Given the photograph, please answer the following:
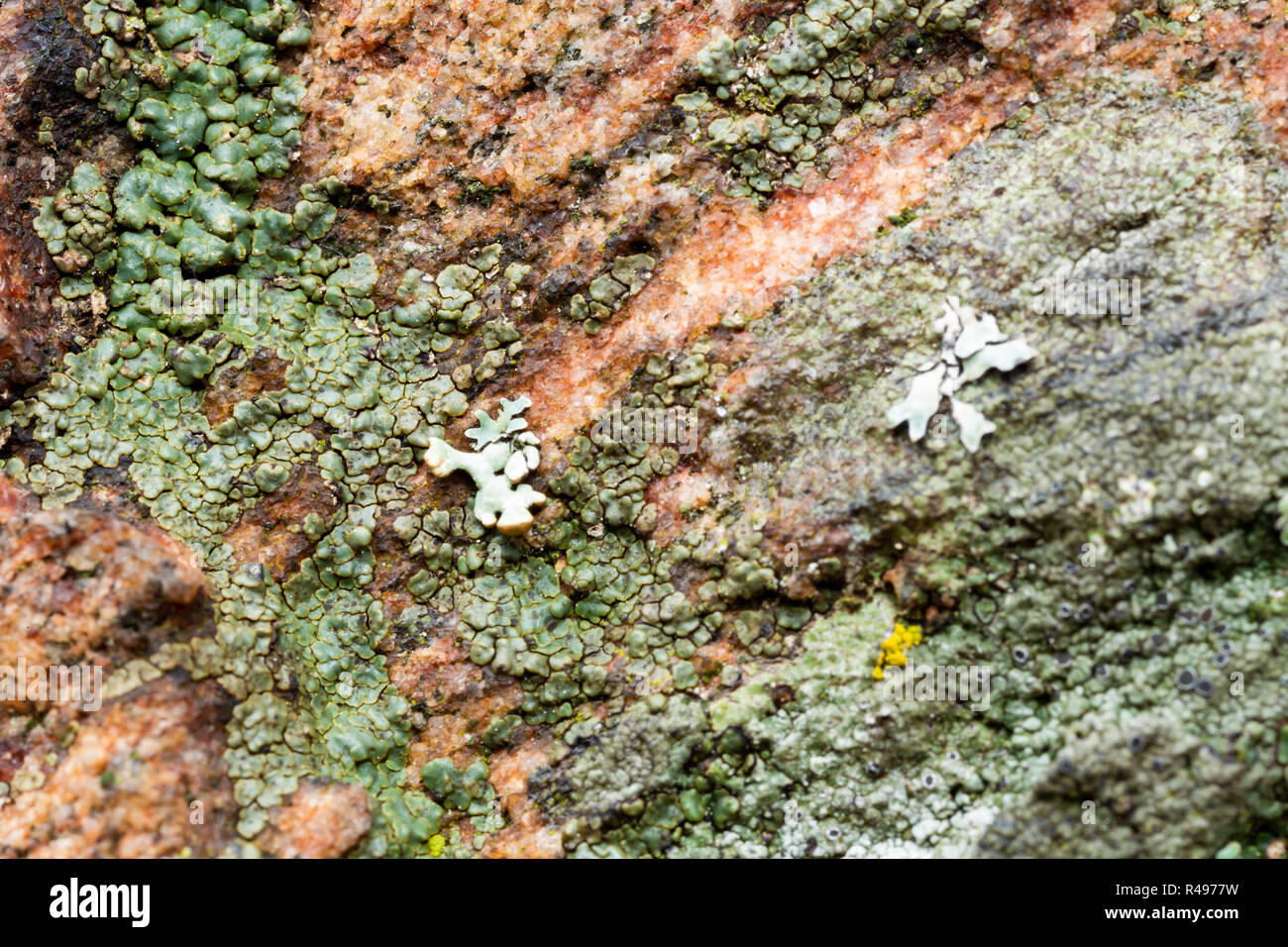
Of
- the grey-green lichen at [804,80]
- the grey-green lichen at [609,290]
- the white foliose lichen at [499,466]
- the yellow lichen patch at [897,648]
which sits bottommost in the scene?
the yellow lichen patch at [897,648]

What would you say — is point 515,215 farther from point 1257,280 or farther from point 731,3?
point 1257,280

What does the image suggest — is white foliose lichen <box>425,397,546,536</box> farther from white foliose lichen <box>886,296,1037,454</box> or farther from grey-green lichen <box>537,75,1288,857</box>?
white foliose lichen <box>886,296,1037,454</box>

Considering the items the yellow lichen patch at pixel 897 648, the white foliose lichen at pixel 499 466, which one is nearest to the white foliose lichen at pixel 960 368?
the yellow lichen patch at pixel 897 648

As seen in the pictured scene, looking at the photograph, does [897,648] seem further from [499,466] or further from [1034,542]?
[499,466]

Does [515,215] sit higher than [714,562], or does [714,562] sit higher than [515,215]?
[515,215]

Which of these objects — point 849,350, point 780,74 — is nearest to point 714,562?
point 849,350

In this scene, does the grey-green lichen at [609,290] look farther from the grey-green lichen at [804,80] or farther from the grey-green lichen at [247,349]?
the grey-green lichen at [804,80]
